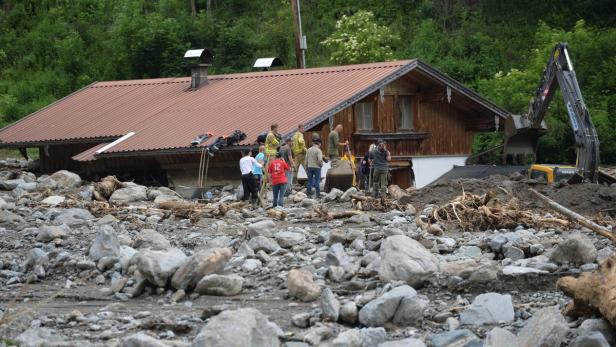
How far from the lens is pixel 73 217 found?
2453 centimetres

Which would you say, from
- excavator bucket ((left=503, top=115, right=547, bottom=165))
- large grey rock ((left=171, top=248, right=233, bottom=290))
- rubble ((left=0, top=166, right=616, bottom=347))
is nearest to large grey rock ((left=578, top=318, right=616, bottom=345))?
rubble ((left=0, top=166, right=616, bottom=347))

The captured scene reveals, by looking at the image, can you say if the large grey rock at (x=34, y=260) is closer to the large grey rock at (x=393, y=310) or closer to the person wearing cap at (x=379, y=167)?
the large grey rock at (x=393, y=310)

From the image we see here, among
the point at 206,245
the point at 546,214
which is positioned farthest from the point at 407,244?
the point at 546,214

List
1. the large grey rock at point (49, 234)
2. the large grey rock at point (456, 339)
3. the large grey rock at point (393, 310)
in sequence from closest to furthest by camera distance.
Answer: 1. the large grey rock at point (456, 339)
2. the large grey rock at point (393, 310)
3. the large grey rock at point (49, 234)

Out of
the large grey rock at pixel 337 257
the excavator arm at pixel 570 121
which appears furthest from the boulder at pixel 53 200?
the large grey rock at pixel 337 257

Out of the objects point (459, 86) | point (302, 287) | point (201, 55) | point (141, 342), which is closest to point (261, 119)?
point (201, 55)

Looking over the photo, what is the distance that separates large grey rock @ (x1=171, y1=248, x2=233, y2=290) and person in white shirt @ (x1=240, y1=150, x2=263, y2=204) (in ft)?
33.2

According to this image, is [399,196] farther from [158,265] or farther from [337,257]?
[158,265]

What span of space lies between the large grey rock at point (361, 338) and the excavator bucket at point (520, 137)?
915 inches

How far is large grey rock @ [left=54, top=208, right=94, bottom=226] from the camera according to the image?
24.0m

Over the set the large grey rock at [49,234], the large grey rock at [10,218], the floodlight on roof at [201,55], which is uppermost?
the floodlight on roof at [201,55]

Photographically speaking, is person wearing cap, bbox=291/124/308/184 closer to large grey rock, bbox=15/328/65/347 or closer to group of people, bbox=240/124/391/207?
group of people, bbox=240/124/391/207

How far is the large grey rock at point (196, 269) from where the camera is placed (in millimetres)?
15156

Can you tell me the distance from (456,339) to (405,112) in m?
27.9
